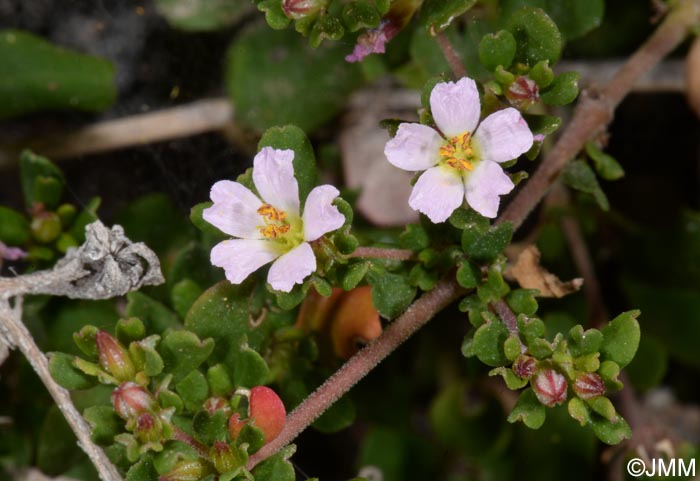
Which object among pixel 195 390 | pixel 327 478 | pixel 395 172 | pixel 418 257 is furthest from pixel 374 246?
pixel 327 478

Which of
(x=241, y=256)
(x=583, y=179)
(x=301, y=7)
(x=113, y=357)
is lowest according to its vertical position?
(x=583, y=179)

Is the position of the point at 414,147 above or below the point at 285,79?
above

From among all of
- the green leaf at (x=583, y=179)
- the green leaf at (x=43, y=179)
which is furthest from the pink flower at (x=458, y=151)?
the green leaf at (x=43, y=179)

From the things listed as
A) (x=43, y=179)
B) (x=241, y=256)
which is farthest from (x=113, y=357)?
(x=43, y=179)

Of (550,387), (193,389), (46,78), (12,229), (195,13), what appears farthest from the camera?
(195,13)

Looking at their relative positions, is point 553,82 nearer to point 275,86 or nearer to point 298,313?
point 298,313

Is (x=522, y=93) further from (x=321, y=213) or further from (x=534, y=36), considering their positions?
(x=321, y=213)
